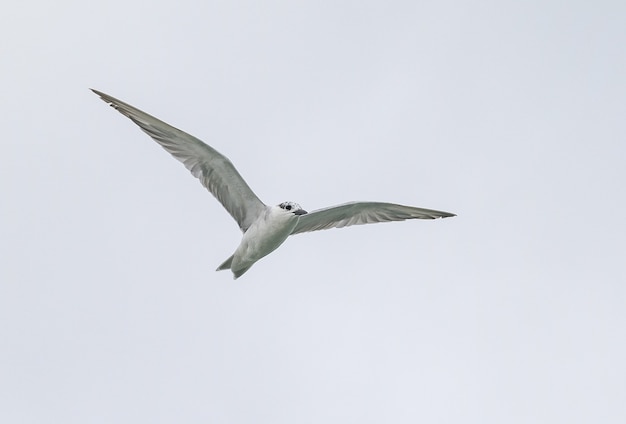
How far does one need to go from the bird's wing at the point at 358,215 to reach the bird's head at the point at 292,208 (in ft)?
2.90

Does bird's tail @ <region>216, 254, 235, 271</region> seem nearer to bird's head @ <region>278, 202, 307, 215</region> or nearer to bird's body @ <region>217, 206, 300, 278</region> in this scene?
bird's body @ <region>217, 206, 300, 278</region>

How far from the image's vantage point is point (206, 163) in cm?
2491

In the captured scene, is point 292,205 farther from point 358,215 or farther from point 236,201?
point 358,215

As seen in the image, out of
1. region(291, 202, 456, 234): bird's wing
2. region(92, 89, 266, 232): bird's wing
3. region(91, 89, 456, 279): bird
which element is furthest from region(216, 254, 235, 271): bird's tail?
region(291, 202, 456, 234): bird's wing

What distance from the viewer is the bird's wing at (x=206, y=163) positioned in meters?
24.6

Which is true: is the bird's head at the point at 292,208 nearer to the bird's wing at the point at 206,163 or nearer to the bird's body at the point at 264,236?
the bird's body at the point at 264,236

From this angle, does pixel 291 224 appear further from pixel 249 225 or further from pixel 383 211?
pixel 383 211

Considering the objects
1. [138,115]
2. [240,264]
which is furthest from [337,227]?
[138,115]

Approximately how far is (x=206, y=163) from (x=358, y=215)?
3.95 meters

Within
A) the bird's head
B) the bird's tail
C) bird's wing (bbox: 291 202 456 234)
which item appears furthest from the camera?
bird's wing (bbox: 291 202 456 234)

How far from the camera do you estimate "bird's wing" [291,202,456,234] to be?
26000 mm

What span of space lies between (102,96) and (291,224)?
4.63 metres

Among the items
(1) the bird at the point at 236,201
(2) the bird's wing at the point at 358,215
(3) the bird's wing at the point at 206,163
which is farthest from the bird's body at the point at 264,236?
(2) the bird's wing at the point at 358,215

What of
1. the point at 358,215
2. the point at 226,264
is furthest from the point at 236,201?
the point at 358,215
